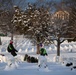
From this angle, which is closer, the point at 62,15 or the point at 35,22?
the point at 62,15

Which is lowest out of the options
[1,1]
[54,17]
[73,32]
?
[73,32]

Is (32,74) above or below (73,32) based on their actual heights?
below

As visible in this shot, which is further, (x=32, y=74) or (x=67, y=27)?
(x=67, y=27)

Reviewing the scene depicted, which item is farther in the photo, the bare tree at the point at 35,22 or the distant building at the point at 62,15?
the bare tree at the point at 35,22

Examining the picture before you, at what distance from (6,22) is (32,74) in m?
41.2

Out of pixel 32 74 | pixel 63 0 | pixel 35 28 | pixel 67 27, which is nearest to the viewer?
pixel 32 74

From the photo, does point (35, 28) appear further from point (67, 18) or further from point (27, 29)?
point (67, 18)

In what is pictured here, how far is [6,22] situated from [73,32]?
937 inches

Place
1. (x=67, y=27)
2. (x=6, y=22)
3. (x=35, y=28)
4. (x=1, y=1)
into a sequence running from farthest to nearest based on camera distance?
(x=6, y=22) < (x=1, y=1) < (x=35, y=28) < (x=67, y=27)

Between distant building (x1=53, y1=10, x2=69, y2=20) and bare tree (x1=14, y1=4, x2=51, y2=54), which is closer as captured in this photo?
distant building (x1=53, y1=10, x2=69, y2=20)

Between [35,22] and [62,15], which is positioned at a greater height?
[62,15]

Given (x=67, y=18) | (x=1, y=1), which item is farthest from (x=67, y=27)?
(x=1, y=1)

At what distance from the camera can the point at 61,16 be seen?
119 ft

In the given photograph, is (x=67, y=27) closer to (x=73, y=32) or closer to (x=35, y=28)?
(x=73, y=32)
